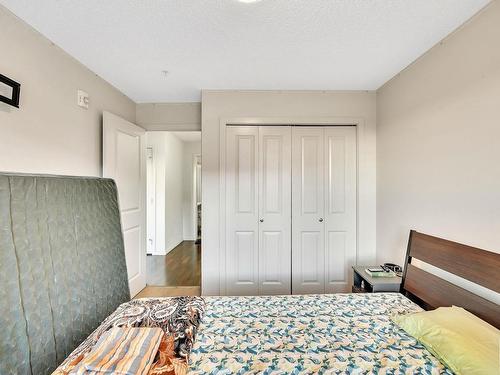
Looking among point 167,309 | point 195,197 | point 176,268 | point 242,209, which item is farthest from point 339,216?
point 195,197

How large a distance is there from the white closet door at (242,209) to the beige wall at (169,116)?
685 millimetres

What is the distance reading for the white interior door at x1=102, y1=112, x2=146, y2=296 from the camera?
2447 mm

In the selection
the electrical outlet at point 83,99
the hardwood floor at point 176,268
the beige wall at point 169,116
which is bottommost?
the hardwood floor at point 176,268

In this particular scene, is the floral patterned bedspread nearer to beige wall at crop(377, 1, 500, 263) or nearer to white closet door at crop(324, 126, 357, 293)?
beige wall at crop(377, 1, 500, 263)

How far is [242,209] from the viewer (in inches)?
109

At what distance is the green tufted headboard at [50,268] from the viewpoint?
1009mm

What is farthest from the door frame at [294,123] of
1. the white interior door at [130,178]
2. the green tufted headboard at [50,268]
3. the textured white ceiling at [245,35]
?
the green tufted headboard at [50,268]

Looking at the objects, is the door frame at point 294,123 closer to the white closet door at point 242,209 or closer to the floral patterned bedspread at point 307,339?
the white closet door at point 242,209

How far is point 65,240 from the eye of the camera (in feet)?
4.30

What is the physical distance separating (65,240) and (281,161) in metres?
2.09

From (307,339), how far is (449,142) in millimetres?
1628

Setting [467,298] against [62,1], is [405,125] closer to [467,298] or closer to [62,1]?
[467,298]

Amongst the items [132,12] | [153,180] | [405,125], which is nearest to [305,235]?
[405,125]

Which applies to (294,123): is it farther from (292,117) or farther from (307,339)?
(307,339)
